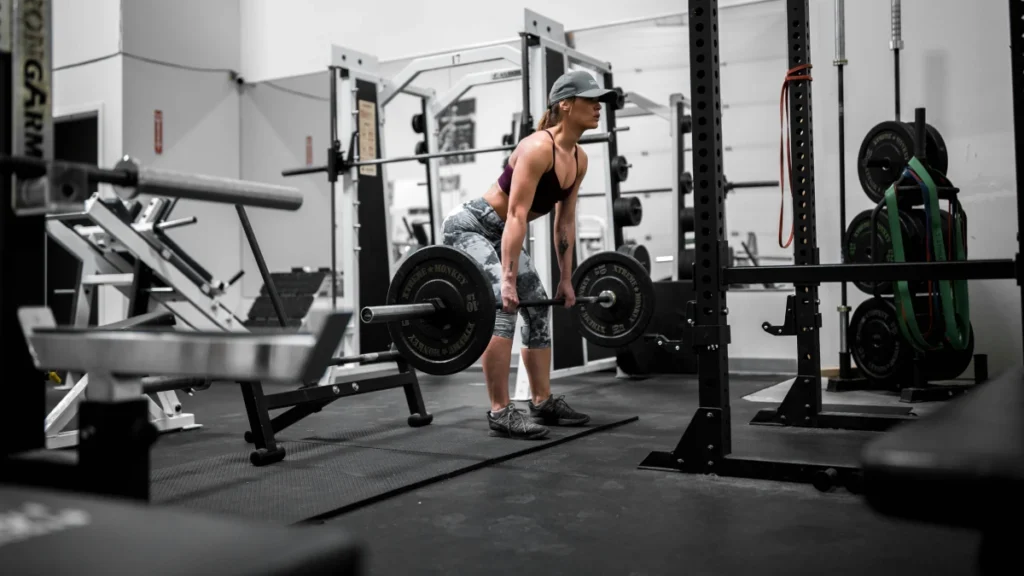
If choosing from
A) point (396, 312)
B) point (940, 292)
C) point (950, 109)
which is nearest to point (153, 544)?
point (396, 312)

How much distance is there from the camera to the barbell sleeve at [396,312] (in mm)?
2492

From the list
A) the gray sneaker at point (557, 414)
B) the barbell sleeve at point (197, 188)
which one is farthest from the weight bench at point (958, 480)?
the gray sneaker at point (557, 414)

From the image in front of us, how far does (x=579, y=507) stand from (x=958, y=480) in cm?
151

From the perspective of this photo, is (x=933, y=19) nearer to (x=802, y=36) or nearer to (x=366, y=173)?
(x=802, y=36)

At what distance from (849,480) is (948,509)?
1.61 meters

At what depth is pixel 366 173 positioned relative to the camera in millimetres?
5203

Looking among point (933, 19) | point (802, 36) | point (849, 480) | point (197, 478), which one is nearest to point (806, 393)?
point (849, 480)

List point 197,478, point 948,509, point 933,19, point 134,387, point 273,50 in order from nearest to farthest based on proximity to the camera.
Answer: point 948,509 < point 134,387 < point 197,478 < point 933,19 < point 273,50

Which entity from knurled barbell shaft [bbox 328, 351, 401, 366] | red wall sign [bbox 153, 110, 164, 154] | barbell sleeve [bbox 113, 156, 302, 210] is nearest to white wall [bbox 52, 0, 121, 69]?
red wall sign [bbox 153, 110, 164, 154]

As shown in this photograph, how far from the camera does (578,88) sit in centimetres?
310

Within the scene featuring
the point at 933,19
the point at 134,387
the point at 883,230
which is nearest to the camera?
the point at 134,387

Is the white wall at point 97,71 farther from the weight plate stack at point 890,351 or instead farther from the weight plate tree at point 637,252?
the weight plate stack at point 890,351

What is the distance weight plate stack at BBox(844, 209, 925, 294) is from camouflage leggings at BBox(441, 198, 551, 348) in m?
1.56

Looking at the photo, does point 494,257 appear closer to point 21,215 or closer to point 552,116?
point 552,116
